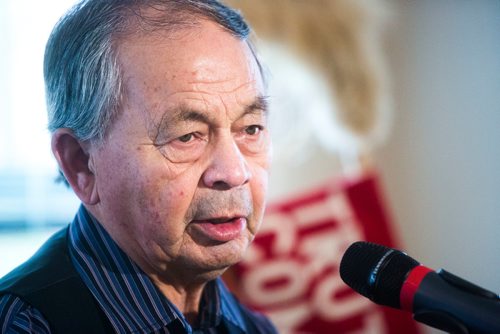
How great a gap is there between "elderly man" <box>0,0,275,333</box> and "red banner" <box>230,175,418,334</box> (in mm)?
1427

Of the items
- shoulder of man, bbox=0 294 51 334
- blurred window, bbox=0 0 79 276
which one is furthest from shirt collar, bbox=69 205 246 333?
blurred window, bbox=0 0 79 276

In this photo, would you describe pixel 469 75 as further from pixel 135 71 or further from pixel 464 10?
pixel 135 71

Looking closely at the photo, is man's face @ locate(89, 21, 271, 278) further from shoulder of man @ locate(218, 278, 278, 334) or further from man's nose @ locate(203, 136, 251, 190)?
shoulder of man @ locate(218, 278, 278, 334)

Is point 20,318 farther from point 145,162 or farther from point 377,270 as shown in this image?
point 377,270

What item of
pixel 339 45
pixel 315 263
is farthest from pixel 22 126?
pixel 339 45

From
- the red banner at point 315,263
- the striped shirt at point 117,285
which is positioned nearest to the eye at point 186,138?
the striped shirt at point 117,285

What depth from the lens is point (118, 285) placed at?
3.52ft

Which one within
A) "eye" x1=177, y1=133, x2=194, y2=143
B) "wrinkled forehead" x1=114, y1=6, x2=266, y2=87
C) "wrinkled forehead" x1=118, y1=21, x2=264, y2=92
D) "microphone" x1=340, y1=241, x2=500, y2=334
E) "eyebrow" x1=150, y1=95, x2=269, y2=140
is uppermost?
"wrinkled forehead" x1=114, y1=6, x2=266, y2=87

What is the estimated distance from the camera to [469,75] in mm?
3533

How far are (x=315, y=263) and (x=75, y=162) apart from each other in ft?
5.47

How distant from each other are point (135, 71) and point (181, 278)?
0.38 metres

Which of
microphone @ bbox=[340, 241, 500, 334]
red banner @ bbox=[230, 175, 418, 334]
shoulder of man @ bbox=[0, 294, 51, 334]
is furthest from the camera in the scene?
red banner @ bbox=[230, 175, 418, 334]

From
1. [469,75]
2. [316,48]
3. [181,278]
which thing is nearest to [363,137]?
[316,48]

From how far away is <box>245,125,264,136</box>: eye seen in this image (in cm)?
112
